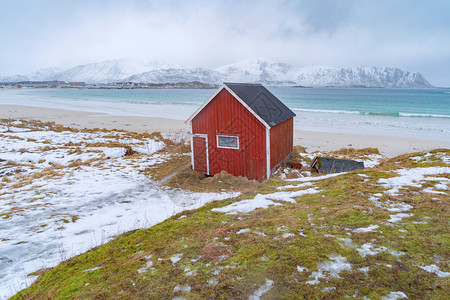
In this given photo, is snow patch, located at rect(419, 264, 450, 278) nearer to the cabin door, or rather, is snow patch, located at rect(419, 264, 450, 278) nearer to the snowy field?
the snowy field

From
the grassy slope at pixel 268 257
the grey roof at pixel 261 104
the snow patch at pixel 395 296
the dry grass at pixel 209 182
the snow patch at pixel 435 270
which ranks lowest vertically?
the dry grass at pixel 209 182

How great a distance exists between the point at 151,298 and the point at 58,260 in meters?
3.37

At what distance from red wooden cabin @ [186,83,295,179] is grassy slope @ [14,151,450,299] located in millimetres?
6871

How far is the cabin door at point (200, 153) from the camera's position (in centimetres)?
1482

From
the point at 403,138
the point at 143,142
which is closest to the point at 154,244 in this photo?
the point at 143,142

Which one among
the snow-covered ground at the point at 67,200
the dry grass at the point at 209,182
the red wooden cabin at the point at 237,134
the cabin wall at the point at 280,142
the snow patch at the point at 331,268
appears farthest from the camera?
the cabin wall at the point at 280,142

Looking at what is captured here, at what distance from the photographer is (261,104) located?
14.8 metres

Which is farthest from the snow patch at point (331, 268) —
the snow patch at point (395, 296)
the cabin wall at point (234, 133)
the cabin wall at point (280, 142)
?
the cabin wall at point (280, 142)

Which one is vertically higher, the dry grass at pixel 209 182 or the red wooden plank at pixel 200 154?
the red wooden plank at pixel 200 154

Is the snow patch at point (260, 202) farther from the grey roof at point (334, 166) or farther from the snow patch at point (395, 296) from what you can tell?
the grey roof at point (334, 166)

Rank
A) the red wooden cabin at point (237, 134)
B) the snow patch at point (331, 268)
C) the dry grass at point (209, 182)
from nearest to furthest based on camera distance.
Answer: the snow patch at point (331, 268)
the dry grass at point (209, 182)
the red wooden cabin at point (237, 134)

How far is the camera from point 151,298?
384cm

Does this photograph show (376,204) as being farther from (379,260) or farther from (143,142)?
(143,142)

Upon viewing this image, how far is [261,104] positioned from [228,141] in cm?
281
